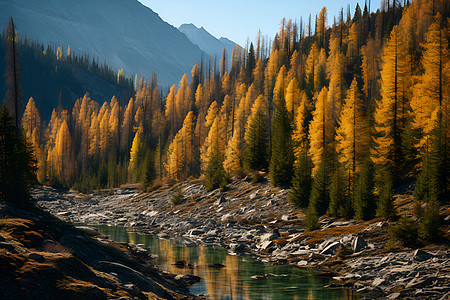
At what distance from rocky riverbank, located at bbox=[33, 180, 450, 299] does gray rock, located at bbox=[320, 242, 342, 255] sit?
8cm

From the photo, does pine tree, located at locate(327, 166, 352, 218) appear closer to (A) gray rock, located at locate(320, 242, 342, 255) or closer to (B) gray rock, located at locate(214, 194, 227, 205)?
(A) gray rock, located at locate(320, 242, 342, 255)

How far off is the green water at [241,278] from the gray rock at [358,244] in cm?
469

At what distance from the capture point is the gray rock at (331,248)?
2978 cm

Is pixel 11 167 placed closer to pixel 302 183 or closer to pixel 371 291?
pixel 371 291

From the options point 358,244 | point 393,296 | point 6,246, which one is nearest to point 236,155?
point 358,244

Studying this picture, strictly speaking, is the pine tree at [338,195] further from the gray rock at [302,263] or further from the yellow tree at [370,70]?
the yellow tree at [370,70]

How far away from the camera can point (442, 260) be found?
22.8 meters

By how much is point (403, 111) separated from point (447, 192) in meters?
13.7

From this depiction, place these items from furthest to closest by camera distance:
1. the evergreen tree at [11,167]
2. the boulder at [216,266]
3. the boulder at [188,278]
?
1. the boulder at [216,266]
2. the evergreen tree at [11,167]
3. the boulder at [188,278]

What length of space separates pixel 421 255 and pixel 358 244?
5705 millimetres

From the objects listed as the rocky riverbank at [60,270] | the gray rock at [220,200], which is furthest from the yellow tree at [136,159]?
the rocky riverbank at [60,270]

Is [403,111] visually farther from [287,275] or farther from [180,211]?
[180,211]

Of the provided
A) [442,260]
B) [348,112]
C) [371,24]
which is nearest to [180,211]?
[348,112]

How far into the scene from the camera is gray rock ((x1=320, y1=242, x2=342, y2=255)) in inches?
1172
